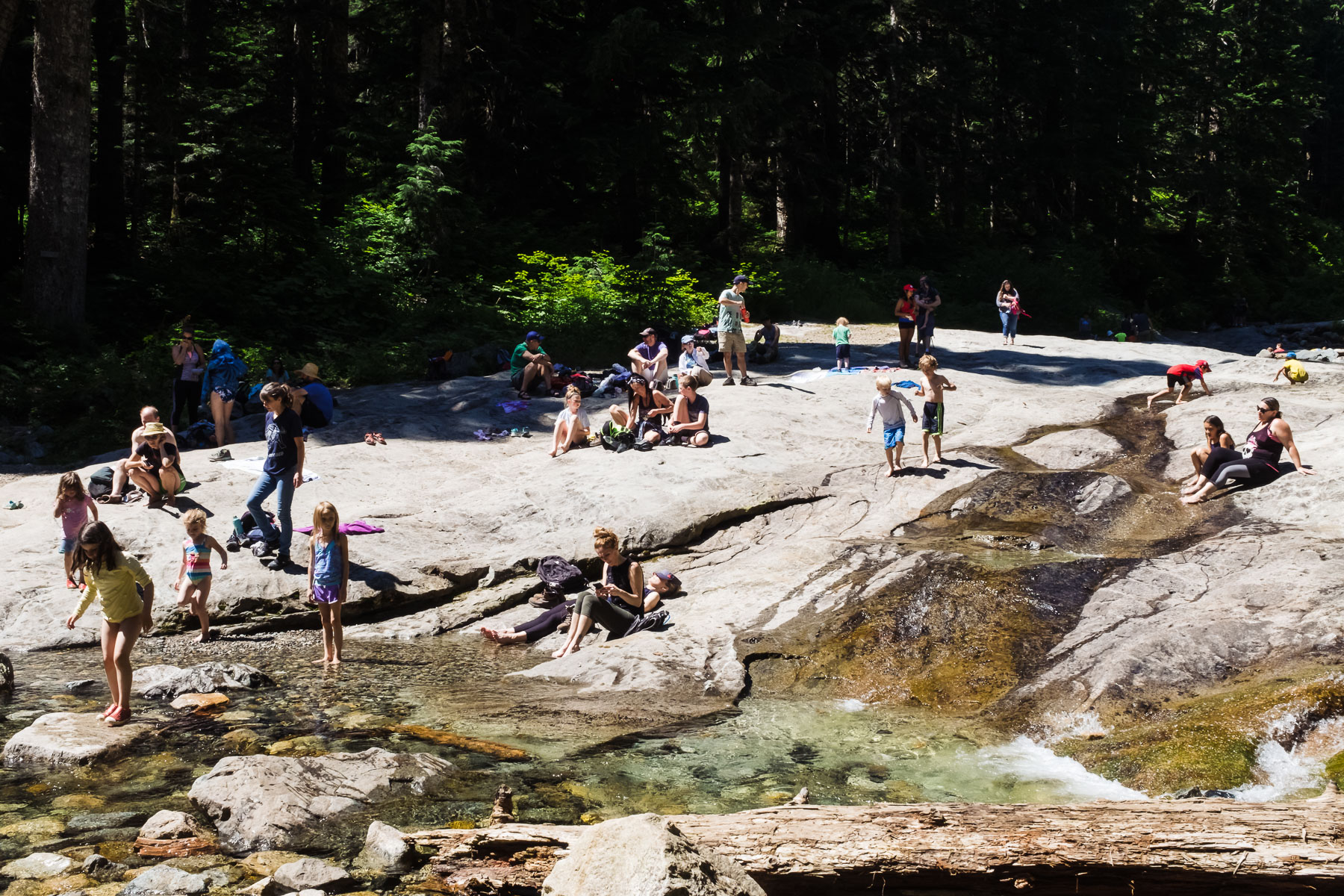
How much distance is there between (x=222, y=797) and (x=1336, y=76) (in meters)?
70.0

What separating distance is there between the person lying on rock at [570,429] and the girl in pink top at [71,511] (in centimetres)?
579

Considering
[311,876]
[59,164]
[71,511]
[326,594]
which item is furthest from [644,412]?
[59,164]

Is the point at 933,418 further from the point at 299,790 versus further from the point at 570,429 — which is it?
the point at 299,790

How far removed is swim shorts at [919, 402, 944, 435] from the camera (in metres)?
13.5

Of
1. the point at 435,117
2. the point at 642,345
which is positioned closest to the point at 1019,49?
the point at 435,117

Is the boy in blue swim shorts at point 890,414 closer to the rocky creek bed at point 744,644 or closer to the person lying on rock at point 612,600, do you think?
the rocky creek bed at point 744,644

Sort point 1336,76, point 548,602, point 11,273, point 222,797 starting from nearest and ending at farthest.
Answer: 1. point 222,797
2. point 548,602
3. point 11,273
4. point 1336,76

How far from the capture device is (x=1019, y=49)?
3925 centimetres

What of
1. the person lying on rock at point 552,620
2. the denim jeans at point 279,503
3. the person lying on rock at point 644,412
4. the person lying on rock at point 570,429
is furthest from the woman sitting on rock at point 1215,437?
the denim jeans at point 279,503

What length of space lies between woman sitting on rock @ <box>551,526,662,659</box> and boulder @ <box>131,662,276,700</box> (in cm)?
277

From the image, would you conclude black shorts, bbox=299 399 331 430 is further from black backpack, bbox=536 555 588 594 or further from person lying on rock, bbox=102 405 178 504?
black backpack, bbox=536 555 588 594

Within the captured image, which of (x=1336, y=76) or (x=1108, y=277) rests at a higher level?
(x=1336, y=76)

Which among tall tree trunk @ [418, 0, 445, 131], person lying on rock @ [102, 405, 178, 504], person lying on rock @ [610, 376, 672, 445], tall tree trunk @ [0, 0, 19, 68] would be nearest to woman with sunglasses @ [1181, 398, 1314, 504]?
person lying on rock @ [610, 376, 672, 445]

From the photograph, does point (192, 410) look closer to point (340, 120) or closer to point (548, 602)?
point (548, 602)
